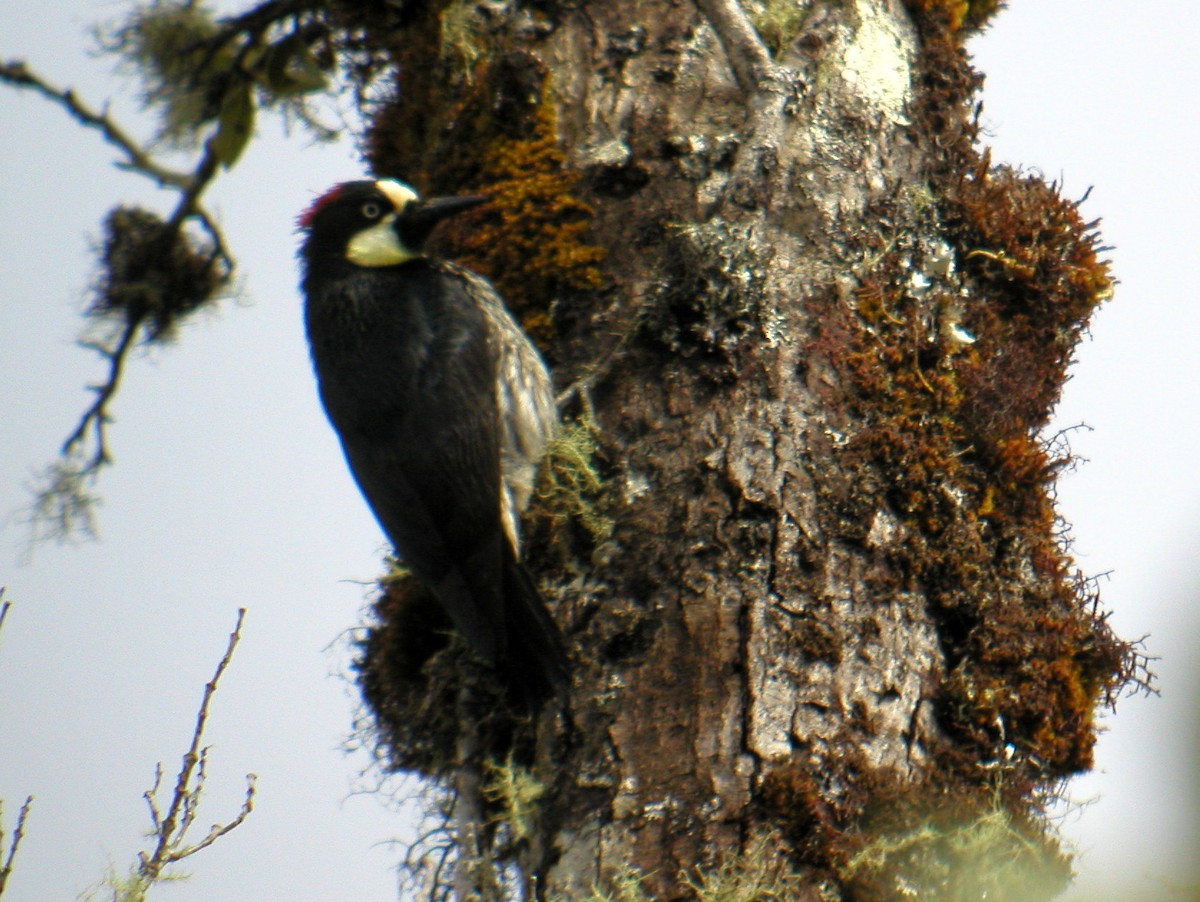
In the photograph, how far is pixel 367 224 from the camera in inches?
154

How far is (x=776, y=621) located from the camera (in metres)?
2.68

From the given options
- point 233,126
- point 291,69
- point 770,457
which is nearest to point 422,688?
point 770,457

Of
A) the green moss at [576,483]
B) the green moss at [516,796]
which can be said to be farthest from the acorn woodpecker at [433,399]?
the green moss at [516,796]

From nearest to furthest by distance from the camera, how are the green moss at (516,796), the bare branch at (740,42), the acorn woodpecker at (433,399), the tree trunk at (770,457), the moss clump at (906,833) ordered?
1. the moss clump at (906,833)
2. the tree trunk at (770,457)
3. the green moss at (516,796)
4. the acorn woodpecker at (433,399)
5. the bare branch at (740,42)

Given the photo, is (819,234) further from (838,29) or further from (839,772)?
(839,772)

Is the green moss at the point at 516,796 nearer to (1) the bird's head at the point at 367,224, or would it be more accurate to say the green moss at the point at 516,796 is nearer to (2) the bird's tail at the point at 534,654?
(2) the bird's tail at the point at 534,654

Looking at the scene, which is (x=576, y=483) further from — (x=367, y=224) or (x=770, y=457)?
(x=367, y=224)

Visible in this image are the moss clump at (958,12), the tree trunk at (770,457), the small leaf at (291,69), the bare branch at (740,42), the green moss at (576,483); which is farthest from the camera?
the small leaf at (291,69)

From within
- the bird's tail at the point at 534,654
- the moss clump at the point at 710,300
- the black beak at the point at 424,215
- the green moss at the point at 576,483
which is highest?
the black beak at the point at 424,215

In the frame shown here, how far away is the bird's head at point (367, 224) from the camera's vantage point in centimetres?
376

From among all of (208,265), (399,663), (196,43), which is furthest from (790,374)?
(196,43)

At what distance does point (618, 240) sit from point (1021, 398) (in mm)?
1085

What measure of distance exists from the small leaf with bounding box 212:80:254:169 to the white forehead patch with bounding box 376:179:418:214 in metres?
0.45

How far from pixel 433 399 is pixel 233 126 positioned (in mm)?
1146
